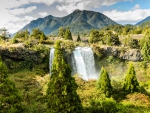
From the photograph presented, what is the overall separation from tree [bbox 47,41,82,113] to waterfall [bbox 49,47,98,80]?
20309mm

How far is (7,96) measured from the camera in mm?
10555

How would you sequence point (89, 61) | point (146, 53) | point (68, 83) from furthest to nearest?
point (146, 53) → point (89, 61) → point (68, 83)

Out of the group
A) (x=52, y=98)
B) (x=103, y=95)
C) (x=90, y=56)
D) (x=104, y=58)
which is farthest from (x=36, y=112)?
(x=104, y=58)

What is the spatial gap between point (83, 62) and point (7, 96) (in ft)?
79.7

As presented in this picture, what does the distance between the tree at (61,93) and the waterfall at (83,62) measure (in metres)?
20.3

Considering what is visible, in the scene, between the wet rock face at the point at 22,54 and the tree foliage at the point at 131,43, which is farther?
the tree foliage at the point at 131,43

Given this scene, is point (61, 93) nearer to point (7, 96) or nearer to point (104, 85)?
point (7, 96)

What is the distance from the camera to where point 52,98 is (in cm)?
1202

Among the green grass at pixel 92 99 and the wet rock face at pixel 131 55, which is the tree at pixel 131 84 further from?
the wet rock face at pixel 131 55

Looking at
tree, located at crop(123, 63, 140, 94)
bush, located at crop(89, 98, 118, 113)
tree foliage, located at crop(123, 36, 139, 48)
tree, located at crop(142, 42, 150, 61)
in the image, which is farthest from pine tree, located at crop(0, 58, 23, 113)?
tree foliage, located at crop(123, 36, 139, 48)

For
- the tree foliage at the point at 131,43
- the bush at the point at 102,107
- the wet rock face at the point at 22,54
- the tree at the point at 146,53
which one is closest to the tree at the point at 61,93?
the bush at the point at 102,107

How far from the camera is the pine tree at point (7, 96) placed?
10.3 metres

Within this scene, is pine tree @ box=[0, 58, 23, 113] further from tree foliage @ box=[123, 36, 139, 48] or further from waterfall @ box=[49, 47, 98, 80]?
tree foliage @ box=[123, 36, 139, 48]

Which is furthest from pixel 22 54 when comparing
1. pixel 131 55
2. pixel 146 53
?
pixel 146 53
